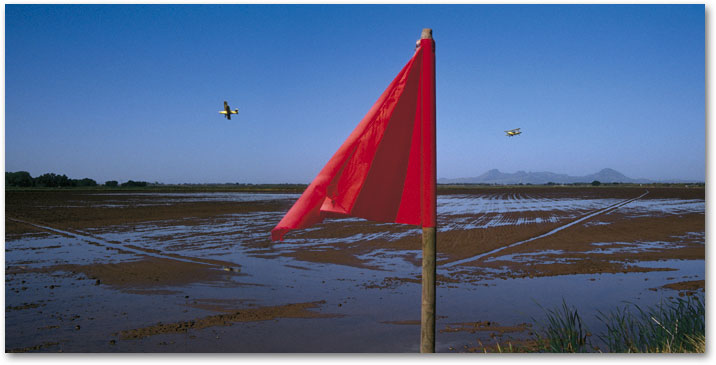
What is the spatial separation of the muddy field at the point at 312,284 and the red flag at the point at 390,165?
3.26 m

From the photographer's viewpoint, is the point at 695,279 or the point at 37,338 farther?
the point at 695,279

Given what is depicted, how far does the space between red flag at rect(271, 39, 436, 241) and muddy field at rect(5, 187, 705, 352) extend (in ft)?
10.7

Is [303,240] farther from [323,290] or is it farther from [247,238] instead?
[323,290]

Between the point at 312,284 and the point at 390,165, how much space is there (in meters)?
6.46

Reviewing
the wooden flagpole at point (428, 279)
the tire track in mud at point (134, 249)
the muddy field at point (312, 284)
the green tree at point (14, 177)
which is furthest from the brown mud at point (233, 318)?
the wooden flagpole at point (428, 279)

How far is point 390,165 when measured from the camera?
358cm

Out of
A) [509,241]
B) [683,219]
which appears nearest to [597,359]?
[509,241]

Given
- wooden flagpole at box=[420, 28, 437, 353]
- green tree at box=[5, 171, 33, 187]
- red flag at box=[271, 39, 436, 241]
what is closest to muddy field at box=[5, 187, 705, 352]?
green tree at box=[5, 171, 33, 187]

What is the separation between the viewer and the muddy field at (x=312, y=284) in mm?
6590

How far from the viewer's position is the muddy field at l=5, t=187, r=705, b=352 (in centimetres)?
659

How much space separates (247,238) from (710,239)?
1296 centimetres

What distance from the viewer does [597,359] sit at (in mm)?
4875

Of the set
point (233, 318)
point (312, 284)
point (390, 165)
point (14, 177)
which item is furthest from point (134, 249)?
point (390, 165)

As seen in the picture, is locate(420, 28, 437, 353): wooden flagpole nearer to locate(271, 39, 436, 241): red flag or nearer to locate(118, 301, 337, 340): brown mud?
locate(271, 39, 436, 241): red flag
